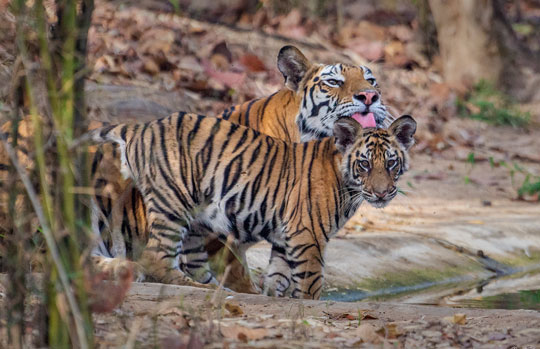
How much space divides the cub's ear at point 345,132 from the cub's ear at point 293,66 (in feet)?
4.00

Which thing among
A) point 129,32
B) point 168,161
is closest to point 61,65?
point 168,161

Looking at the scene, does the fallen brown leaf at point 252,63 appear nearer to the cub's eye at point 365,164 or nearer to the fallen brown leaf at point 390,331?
the cub's eye at point 365,164

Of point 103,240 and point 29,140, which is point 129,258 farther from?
point 29,140

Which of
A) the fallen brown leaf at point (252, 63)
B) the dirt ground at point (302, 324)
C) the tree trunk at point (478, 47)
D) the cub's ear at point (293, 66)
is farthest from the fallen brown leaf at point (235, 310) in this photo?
the tree trunk at point (478, 47)

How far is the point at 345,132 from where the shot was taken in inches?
212

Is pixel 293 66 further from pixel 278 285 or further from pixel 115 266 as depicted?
pixel 115 266

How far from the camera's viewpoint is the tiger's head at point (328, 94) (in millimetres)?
6062

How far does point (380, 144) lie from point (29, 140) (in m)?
2.77

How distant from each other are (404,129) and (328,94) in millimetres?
1006

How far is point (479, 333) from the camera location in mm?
3729

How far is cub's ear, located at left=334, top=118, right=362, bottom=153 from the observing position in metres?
5.34

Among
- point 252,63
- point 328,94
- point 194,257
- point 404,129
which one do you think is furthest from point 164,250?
point 252,63

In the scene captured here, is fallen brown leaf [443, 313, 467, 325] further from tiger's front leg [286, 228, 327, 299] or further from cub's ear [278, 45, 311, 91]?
cub's ear [278, 45, 311, 91]

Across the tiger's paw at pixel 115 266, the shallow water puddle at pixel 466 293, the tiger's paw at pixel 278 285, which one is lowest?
the shallow water puddle at pixel 466 293
